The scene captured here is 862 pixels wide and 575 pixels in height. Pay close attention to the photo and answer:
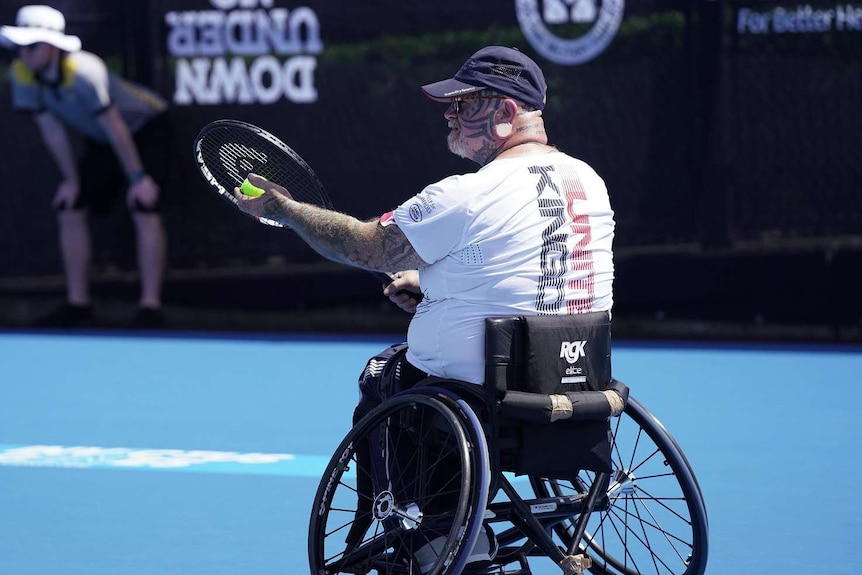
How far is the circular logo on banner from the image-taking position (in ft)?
28.3

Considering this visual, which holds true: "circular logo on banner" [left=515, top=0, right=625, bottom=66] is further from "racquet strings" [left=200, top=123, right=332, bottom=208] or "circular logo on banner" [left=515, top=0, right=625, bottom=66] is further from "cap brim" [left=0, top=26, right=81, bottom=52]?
"racquet strings" [left=200, top=123, right=332, bottom=208]

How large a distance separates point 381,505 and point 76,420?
3.32 metres

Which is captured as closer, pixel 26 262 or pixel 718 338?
pixel 718 338

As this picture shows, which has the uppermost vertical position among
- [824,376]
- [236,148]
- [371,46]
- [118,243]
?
[371,46]

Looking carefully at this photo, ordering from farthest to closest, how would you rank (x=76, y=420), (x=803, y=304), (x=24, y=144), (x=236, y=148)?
1. (x=24, y=144)
2. (x=803, y=304)
3. (x=76, y=420)
4. (x=236, y=148)

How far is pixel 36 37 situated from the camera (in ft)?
29.0

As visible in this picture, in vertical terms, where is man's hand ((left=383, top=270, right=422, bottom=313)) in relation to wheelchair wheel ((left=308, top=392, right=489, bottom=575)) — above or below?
above

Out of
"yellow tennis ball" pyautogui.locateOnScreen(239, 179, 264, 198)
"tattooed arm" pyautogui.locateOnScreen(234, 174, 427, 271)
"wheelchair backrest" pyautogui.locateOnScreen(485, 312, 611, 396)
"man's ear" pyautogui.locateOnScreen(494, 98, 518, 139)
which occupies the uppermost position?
"man's ear" pyautogui.locateOnScreen(494, 98, 518, 139)

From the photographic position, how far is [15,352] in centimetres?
867

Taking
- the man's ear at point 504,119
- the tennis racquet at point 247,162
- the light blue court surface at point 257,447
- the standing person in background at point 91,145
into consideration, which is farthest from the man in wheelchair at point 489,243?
the standing person in background at point 91,145

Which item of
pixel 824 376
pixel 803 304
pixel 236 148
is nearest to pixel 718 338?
pixel 803 304

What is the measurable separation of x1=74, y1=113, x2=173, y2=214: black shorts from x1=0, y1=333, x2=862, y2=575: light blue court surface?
1.07 m

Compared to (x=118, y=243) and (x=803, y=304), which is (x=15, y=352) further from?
(x=803, y=304)

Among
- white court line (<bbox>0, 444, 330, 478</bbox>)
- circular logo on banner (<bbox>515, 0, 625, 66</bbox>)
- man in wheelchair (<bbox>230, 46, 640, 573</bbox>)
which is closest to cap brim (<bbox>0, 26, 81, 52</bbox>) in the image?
circular logo on banner (<bbox>515, 0, 625, 66</bbox>)
